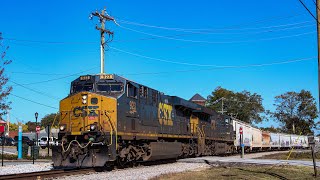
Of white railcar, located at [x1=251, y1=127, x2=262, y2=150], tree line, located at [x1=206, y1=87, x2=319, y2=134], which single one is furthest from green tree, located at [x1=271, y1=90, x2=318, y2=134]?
white railcar, located at [x1=251, y1=127, x2=262, y2=150]

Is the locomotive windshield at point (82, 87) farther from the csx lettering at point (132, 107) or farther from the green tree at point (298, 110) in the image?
the green tree at point (298, 110)

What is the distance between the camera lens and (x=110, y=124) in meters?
17.0

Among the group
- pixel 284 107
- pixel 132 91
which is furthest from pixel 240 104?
pixel 132 91

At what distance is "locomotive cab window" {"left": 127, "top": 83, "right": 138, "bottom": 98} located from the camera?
18.6m

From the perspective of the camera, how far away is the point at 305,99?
9356cm

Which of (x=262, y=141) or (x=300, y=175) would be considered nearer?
(x=300, y=175)

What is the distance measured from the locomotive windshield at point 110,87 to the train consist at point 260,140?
70.0ft

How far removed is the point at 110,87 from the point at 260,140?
36.9 metres

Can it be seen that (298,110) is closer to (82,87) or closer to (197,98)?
(197,98)

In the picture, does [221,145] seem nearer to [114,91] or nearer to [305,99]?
[114,91]

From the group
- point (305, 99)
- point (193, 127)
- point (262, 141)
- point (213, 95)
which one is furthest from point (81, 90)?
point (305, 99)

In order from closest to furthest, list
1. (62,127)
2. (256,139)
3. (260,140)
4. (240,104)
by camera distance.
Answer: (62,127), (256,139), (260,140), (240,104)

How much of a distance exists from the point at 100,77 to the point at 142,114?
3.09 meters

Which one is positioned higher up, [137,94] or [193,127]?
[137,94]
